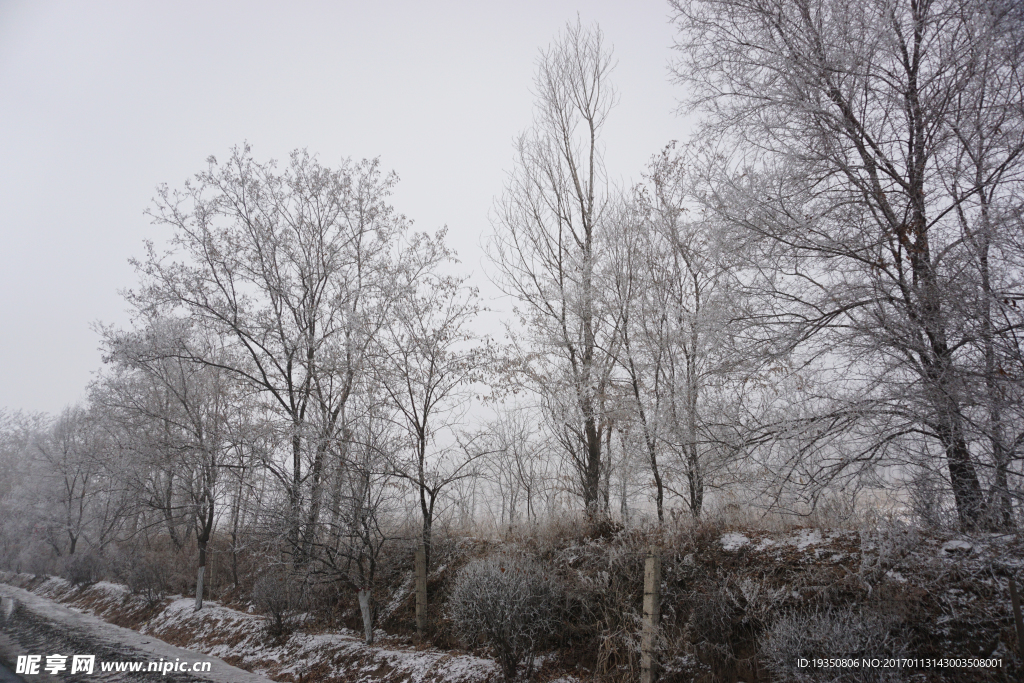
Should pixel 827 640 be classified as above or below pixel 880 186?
below

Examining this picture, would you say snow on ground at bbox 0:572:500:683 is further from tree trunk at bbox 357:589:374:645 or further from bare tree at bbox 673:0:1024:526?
bare tree at bbox 673:0:1024:526

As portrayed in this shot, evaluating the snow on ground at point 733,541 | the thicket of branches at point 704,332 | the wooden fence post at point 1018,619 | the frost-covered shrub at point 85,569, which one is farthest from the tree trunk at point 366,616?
the frost-covered shrub at point 85,569

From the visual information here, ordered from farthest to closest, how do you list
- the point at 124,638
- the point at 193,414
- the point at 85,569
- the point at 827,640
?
the point at 85,569
the point at 193,414
the point at 124,638
the point at 827,640

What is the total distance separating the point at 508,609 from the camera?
683 centimetres

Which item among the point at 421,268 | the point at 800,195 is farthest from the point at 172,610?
the point at 800,195

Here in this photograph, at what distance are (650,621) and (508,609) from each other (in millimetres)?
2100

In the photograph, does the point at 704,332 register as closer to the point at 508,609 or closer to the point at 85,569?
the point at 508,609

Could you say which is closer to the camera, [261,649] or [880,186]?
[880,186]

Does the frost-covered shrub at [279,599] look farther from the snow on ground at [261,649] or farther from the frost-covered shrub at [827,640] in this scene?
the frost-covered shrub at [827,640]

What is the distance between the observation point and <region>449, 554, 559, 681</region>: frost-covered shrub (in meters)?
6.84

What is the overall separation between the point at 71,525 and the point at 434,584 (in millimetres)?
26630

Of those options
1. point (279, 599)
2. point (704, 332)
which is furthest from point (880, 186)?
point (279, 599)

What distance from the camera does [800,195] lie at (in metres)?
5.99

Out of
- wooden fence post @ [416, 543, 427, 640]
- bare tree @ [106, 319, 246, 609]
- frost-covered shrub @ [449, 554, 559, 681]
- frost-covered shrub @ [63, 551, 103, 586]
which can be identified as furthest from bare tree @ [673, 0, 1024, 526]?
frost-covered shrub @ [63, 551, 103, 586]
